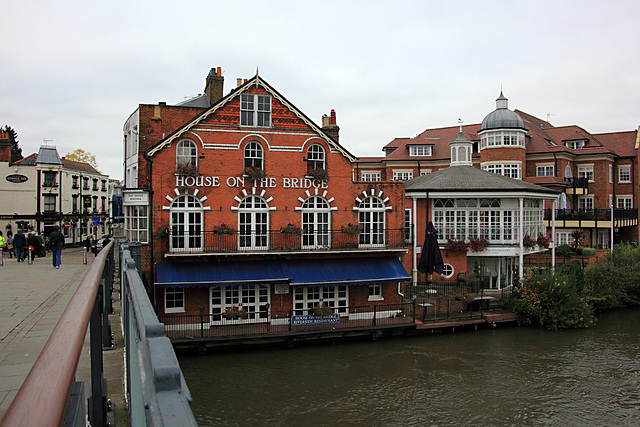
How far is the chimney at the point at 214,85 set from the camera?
31.1m

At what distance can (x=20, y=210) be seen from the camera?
41531 mm

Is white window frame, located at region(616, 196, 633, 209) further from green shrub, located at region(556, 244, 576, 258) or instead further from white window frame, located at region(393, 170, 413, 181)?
white window frame, located at region(393, 170, 413, 181)

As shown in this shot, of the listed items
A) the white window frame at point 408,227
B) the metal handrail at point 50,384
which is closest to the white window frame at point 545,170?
the white window frame at point 408,227

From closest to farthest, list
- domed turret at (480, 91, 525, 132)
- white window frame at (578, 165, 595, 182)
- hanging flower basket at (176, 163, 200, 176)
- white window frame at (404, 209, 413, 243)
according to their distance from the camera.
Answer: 1. hanging flower basket at (176, 163, 200, 176)
2. white window frame at (404, 209, 413, 243)
3. domed turret at (480, 91, 525, 132)
4. white window frame at (578, 165, 595, 182)

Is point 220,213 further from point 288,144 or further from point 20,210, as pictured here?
point 20,210

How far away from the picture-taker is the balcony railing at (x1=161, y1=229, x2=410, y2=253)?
22.7m

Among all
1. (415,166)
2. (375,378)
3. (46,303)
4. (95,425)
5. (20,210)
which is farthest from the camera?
(415,166)

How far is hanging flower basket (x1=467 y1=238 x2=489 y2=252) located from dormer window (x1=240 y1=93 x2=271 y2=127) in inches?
549

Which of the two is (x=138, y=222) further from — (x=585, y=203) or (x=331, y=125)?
(x=585, y=203)

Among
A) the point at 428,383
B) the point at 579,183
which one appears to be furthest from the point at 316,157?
the point at 579,183

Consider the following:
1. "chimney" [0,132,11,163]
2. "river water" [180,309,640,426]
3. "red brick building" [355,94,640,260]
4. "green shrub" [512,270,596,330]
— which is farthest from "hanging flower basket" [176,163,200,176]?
"chimney" [0,132,11,163]

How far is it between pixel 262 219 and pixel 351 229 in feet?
14.9

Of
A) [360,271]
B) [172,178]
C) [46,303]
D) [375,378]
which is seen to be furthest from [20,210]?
[46,303]

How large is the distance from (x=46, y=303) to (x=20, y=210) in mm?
39534
